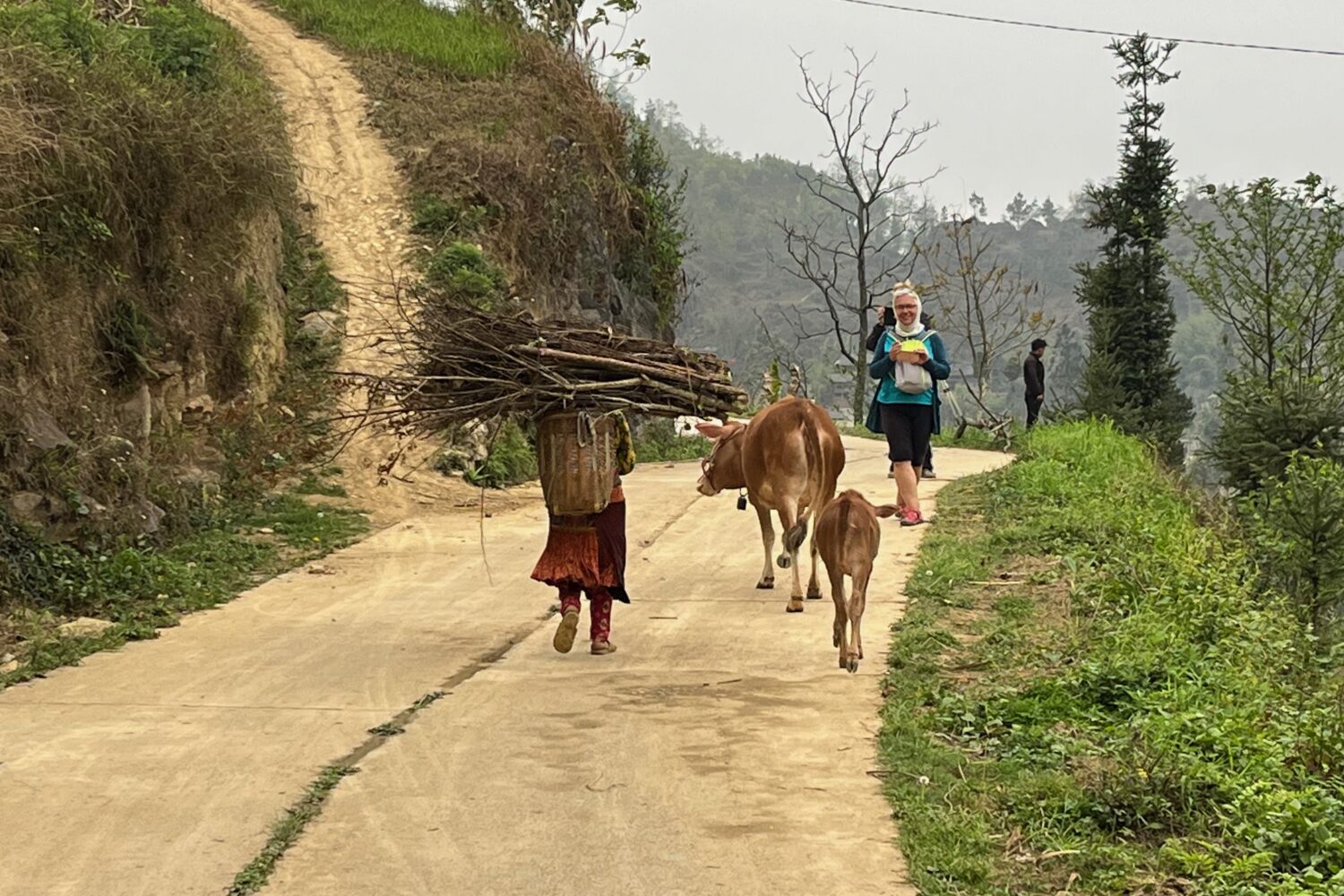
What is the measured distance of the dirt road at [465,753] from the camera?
16.2 feet

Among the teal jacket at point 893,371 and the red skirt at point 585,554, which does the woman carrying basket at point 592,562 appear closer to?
the red skirt at point 585,554

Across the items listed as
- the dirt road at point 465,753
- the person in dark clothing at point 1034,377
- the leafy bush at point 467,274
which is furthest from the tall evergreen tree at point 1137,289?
the dirt road at point 465,753

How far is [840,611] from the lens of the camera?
758 cm

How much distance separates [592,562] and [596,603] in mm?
268

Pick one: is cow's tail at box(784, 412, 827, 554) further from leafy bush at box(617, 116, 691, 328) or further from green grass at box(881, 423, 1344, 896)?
leafy bush at box(617, 116, 691, 328)

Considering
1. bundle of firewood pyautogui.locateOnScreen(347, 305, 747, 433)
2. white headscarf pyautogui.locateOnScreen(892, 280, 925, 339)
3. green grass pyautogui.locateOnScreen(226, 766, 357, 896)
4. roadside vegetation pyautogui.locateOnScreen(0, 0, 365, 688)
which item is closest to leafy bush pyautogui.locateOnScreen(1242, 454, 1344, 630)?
white headscarf pyautogui.locateOnScreen(892, 280, 925, 339)

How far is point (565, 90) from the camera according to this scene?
25391mm

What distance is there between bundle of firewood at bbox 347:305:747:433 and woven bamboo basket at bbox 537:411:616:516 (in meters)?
0.08

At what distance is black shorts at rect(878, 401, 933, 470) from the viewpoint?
1103 centimetres

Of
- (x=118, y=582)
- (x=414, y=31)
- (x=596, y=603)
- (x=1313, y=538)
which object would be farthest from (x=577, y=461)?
(x=414, y=31)

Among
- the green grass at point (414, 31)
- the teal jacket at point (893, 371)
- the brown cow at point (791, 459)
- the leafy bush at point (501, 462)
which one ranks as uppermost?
the green grass at point (414, 31)

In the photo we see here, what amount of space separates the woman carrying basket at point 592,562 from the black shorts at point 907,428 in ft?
10.2

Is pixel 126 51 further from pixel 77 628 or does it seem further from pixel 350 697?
pixel 350 697

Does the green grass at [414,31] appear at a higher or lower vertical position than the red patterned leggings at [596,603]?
higher
